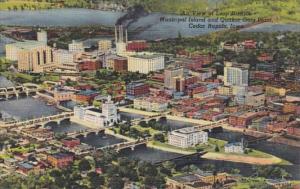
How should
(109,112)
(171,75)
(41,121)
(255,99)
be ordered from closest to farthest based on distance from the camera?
(41,121)
(109,112)
(255,99)
(171,75)

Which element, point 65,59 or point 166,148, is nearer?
point 166,148

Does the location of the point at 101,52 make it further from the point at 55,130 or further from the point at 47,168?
the point at 47,168

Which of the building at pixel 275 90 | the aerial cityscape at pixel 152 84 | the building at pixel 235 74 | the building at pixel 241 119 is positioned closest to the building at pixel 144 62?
the aerial cityscape at pixel 152 84

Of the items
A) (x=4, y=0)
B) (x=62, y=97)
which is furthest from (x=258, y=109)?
(x=4, y=0)

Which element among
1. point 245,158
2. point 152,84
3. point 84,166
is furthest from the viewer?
point 152,84

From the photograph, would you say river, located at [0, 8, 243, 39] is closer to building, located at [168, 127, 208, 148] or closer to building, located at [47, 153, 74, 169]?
building, located at [168, 127, 208, 148]

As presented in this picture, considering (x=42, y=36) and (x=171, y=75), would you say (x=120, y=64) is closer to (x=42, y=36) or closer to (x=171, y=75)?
(x=171, y=75)

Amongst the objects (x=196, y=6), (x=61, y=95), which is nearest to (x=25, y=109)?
(x=61, y=95)
